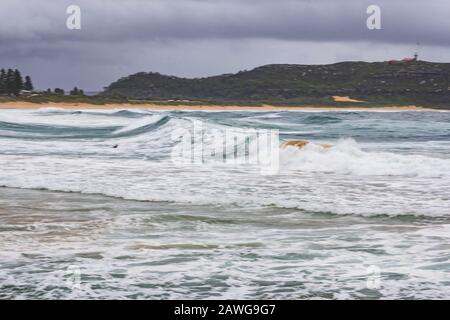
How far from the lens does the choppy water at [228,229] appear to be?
682cm

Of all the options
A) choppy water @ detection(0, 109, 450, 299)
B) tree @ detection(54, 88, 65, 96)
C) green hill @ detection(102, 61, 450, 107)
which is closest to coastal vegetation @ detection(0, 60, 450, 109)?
green hill @ detection(102, 61, 450, 107)

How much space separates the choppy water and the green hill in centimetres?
8938

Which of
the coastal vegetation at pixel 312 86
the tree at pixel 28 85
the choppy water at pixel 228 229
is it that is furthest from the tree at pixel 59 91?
the choppy water at pixel 228 229

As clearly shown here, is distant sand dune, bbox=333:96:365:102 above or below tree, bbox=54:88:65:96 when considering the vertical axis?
below

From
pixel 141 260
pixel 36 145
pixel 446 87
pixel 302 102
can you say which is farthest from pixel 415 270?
pixel 446 87

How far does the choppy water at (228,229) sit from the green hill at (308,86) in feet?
293

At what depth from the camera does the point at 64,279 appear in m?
6.90

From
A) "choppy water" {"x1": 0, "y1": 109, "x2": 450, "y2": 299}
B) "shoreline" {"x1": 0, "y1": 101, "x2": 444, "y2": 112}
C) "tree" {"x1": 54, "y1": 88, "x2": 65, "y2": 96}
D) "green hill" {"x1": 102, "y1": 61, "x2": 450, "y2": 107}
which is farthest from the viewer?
"green hill" {"x1": 102, "y1": 61, "x2": 450, "y2": 107}

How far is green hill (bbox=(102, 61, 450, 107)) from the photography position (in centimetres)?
11431

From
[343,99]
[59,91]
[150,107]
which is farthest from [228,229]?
[343,99]

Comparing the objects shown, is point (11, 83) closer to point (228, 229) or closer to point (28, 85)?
point (28, 85)

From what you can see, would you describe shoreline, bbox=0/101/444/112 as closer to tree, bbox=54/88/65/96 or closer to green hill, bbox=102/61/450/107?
green hill, bbox=102/61/450/107

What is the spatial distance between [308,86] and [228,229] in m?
120

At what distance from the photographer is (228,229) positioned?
31.4ft
